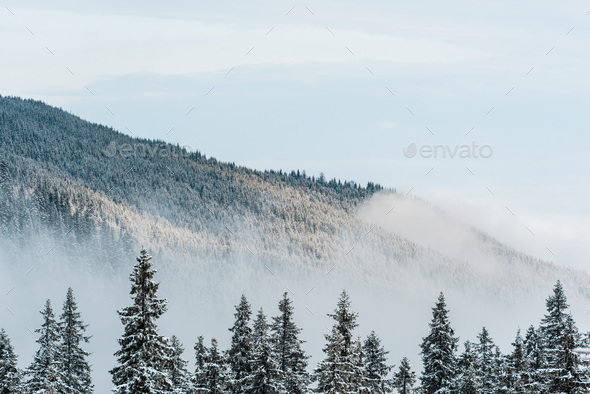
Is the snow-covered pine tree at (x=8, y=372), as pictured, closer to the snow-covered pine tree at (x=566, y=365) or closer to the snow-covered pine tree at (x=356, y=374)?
the snow-covered pine tree at (x=356, y=374)

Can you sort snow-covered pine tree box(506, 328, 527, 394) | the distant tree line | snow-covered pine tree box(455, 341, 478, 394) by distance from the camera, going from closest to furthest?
1. the distant tree line
2. snow-covered pine tree box(506, 328, 527, 394)
3. snow-covered pine tree box(455, 341, 478, 394)

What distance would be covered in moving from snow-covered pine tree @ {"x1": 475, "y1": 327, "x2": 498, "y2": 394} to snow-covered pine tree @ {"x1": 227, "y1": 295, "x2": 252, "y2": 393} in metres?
15.6

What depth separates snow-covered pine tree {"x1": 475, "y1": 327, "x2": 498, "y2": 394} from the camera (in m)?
58.9

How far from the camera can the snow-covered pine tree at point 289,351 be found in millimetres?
56409

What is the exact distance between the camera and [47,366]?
51094mm

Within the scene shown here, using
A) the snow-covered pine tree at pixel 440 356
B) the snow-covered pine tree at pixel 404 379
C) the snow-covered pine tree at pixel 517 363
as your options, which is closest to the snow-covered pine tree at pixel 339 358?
the snow-covered pine tree at pixel 440 356

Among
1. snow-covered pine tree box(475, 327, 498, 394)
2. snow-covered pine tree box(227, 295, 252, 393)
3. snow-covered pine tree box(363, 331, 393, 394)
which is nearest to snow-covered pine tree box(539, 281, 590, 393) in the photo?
snow-covered pine tree box(475, 327, 498, 394)

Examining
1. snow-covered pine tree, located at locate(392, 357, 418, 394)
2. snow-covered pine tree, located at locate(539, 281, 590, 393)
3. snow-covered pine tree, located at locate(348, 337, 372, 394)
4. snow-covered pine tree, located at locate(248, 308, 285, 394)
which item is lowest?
snow-covered pine tree, located at locate(539, 281, 590, 393)

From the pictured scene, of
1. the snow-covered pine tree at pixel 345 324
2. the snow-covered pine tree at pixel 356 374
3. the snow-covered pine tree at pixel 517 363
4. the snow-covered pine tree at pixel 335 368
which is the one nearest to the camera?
the snow-covered pine tree at pixel 335 368

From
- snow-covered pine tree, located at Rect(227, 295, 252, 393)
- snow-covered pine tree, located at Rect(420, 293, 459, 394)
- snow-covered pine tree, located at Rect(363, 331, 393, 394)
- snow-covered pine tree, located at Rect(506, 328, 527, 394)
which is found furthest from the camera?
snow-covered pine tree, located at Rect(363, 331, 393, 394)

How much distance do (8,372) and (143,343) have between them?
1944 centimetres

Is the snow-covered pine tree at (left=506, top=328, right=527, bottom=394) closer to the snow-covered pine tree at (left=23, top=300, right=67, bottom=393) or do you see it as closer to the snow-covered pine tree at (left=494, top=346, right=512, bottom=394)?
the snow-covered pine tree at (left=494, top=346, right=512, bottom=394)

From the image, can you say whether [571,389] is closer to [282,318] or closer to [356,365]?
[356,365]

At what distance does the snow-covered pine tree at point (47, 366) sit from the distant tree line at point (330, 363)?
59 mm
